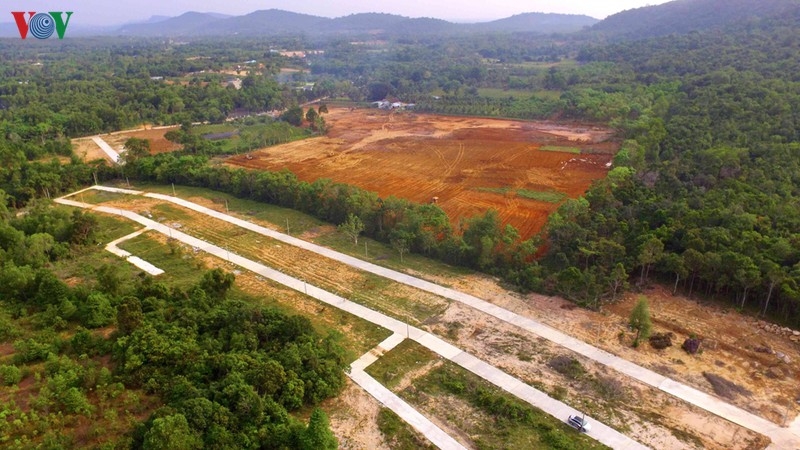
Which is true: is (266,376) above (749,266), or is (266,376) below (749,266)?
below

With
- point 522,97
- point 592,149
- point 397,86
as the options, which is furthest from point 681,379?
point 397,86

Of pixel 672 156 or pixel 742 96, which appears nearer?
pixel 672 156

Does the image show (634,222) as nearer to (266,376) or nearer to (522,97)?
(266,376)

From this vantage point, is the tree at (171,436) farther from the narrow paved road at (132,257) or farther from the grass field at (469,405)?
the narrow paved road at (132,257)

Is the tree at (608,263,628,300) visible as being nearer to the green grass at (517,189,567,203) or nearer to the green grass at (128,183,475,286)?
the green grass at (128,183,475,286)

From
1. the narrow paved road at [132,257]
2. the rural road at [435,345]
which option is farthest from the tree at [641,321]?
the narrow paved road at [132,257]

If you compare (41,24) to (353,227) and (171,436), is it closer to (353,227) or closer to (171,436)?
(353,227)
